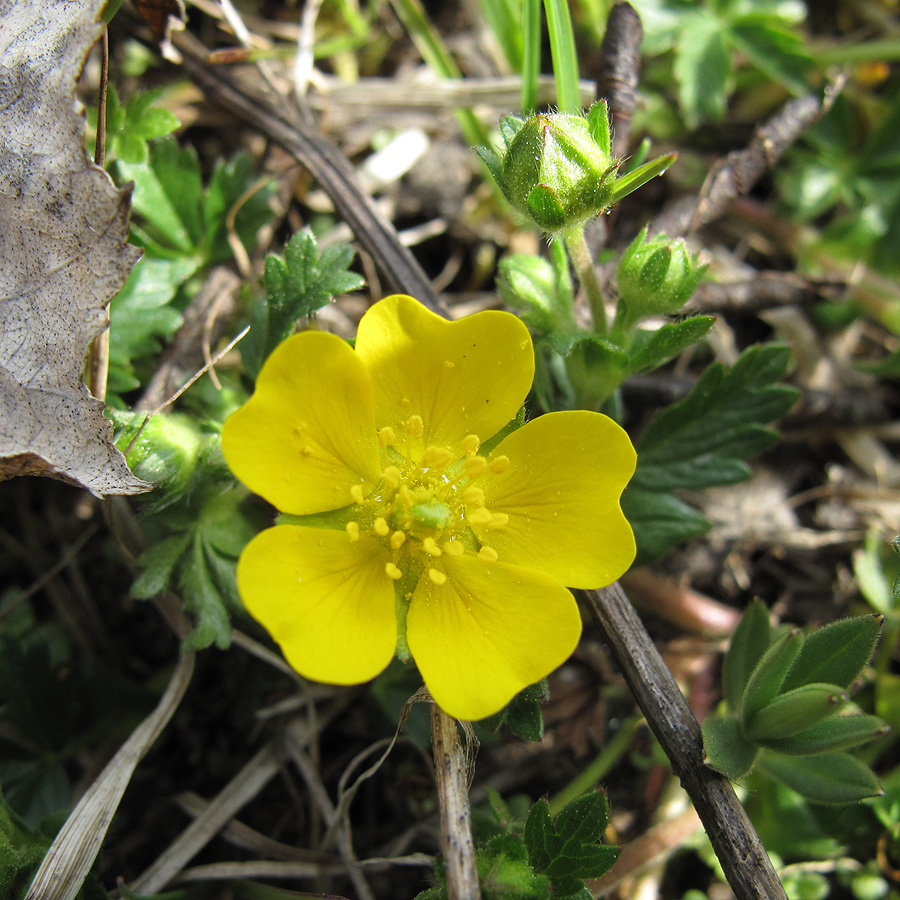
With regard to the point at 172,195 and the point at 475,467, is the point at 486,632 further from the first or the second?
the point at 172,195

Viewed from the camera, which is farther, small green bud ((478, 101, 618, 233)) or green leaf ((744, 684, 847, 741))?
small green bud ((478, 101, 618, 233))

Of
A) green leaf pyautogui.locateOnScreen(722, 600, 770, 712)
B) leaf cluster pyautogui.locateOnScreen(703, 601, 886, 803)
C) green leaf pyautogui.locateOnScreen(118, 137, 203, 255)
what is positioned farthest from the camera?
green leaf pyautogui.locateOnScreen(118, 137, 203, 255)

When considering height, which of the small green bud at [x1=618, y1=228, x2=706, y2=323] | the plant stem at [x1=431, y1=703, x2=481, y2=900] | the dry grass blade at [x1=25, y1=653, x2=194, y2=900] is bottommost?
the plant stem at [x1=431, y1=703, x2=481, y2=900]

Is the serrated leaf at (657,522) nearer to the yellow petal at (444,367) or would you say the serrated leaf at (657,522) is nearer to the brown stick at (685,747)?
the brown stick at (685,747)

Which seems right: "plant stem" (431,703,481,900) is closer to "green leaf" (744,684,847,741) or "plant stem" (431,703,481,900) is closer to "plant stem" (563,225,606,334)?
"green leaf" (744,684,847,741)

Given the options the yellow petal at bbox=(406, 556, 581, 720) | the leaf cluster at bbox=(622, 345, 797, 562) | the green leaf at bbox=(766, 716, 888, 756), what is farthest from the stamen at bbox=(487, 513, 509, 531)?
the green leaf at bbox=(766, 716, 888, 756)

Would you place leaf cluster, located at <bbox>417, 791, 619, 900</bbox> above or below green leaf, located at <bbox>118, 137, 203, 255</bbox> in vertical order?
below

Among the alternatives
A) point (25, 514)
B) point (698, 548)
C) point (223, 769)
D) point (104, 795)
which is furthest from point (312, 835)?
point (698, 548)
